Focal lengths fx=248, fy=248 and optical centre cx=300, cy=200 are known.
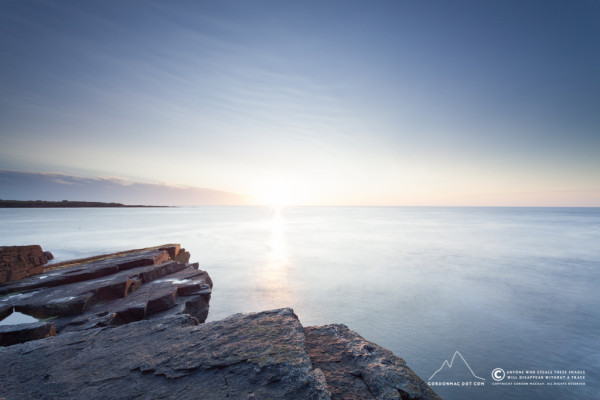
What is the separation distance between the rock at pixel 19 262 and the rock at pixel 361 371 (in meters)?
11.4

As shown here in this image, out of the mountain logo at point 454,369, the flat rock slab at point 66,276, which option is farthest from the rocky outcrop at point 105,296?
the mountain logo at point 454,369

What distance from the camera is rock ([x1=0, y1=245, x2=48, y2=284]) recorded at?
28.6 ft

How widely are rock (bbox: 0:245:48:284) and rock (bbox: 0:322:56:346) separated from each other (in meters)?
5.64

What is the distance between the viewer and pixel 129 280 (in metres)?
7.96

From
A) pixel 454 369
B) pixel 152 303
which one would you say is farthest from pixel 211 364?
pixel 454 369

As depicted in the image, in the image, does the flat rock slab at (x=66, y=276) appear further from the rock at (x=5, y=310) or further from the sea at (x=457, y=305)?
the sea at (x=457, y=305)

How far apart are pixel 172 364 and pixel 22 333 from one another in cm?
433

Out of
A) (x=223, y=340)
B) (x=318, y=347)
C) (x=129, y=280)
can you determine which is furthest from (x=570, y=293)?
(x=129, y=280)

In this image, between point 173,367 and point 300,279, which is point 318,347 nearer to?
point 173,367

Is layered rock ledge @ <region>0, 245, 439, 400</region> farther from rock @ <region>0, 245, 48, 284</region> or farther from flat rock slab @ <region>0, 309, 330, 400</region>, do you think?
rock @ <region>0, 245, 48, 284</region>

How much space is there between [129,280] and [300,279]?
1056cm

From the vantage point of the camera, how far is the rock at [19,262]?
870 cm

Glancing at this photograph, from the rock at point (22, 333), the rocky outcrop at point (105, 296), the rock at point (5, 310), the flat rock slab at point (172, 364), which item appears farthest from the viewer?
the rock at point (5, 310)
